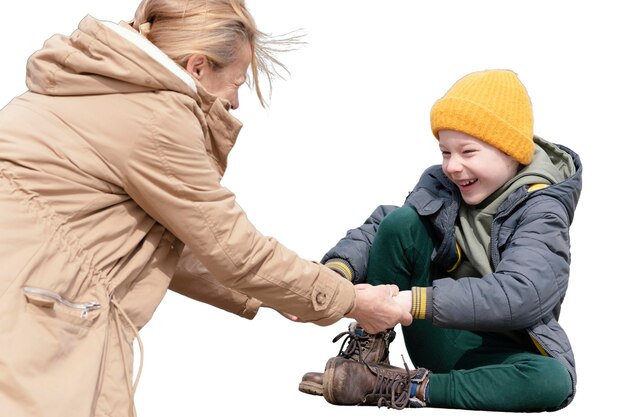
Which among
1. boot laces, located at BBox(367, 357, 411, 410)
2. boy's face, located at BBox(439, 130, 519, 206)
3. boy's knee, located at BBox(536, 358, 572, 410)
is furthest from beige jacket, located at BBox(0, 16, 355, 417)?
boy's knee, located at BBox(536, 358, 572, 410)

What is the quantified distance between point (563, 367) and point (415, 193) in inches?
36.6

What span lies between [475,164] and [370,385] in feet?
3.08

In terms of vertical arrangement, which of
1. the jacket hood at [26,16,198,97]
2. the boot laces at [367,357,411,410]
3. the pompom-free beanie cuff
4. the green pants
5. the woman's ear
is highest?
the pompom-free beanie cuff

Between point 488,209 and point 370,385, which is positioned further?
point 488,209

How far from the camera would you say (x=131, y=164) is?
137 inches

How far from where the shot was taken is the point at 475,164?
4410mm

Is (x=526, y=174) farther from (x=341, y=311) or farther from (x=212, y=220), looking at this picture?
(x=212, y=220)

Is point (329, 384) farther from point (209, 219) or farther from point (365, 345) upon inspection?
point (209, 219)

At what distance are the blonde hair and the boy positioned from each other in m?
1.05

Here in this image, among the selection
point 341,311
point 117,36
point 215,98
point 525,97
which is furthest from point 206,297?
point 525,97

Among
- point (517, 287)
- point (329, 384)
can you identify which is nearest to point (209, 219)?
point (329, 384)

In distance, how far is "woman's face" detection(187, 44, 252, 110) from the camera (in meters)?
3.74

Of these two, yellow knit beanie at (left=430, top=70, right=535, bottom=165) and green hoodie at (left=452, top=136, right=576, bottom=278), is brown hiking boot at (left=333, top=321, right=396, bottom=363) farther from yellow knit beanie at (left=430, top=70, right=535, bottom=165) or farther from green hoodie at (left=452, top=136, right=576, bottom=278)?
yellow knit beanie at (left=430, top=70, right=535, bottom=165)

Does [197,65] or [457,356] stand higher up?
[197,65]
